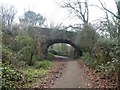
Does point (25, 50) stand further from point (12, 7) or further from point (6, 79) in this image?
point (12, 7)

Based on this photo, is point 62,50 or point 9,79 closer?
point 9,79

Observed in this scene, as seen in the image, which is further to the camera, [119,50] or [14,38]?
[14,38]

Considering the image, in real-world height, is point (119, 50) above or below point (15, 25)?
below

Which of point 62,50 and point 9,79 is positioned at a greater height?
point 9,79

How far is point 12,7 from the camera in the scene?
31.6m

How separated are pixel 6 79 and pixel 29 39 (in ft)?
31.9

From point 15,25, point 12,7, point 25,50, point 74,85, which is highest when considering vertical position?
point 12,7

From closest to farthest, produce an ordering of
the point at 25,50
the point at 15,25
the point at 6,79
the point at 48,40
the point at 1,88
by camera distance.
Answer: the point at 1,88
the point at 6,79
the point at 25,50
the point at 15,25
the point at 48,40

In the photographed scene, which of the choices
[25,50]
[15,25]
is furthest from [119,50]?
[15,25]

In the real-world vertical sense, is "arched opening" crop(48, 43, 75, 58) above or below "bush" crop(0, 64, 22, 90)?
below

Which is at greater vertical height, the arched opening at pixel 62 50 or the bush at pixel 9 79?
the bush at pixel 9 79

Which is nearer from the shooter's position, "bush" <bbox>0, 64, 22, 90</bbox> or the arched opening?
"bush" <bbox>0, 64, 22, 90</bbox>

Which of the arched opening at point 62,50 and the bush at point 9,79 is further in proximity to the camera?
the arched opening at point 62,50

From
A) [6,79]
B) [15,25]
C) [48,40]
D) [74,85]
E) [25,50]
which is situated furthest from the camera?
[48,40]
